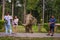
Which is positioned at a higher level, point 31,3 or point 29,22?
point 31,3

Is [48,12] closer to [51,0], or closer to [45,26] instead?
[51,0]

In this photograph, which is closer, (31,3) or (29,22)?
(29,22)

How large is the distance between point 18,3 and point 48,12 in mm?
8173

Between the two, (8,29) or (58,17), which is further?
(58,17)

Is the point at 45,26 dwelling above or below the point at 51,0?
below

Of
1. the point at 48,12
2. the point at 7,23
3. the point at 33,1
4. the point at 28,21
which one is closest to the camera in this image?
the point at 7,23

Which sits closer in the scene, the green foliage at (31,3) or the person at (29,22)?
the person at (29,22)

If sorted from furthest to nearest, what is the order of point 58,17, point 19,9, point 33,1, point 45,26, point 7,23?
point 19,9
point 58,17
point 33,1
point 45,26
point 7,23

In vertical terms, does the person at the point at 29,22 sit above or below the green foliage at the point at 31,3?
below

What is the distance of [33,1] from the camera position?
37.6 metres

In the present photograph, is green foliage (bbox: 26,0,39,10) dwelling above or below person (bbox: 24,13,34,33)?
above

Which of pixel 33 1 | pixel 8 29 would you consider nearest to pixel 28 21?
pixel 8 29

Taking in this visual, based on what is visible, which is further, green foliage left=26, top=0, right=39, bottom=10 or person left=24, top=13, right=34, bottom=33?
green foliage left=26, top=0, right=39, bottom=10

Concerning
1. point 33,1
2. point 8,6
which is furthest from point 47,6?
point 33,1
